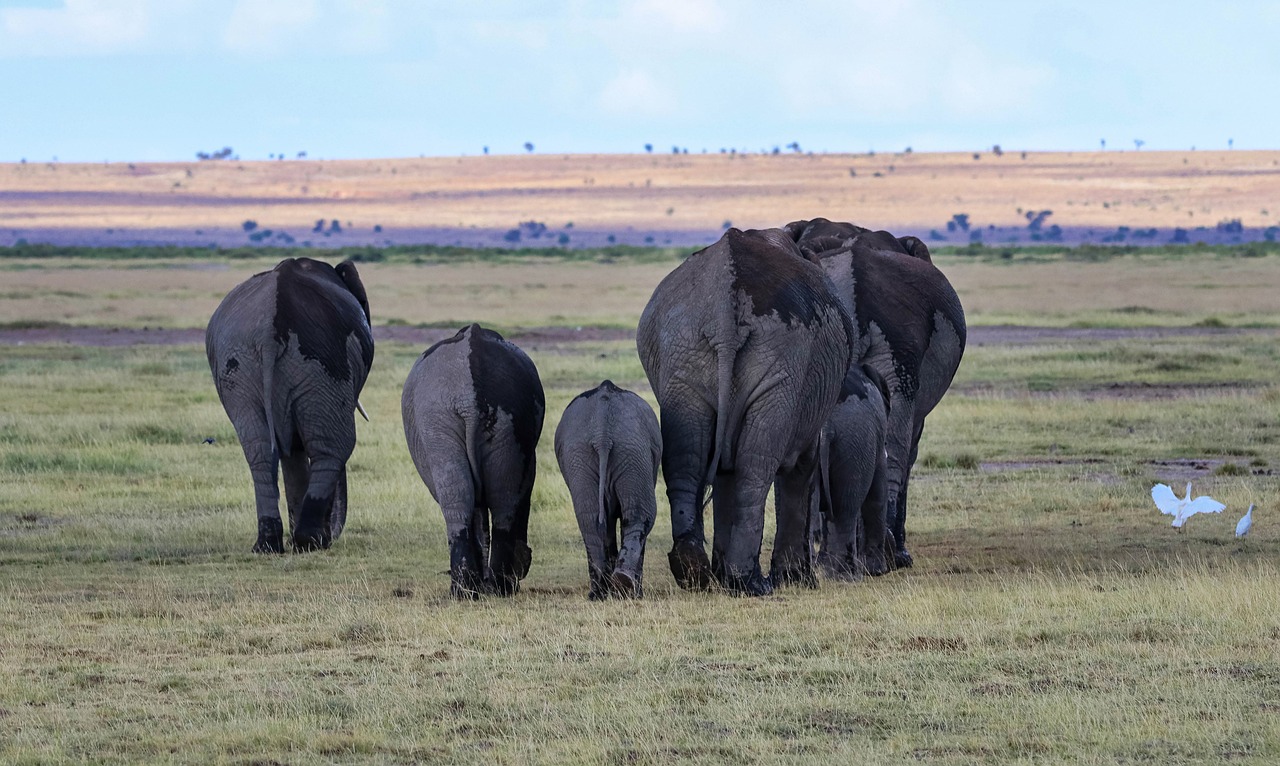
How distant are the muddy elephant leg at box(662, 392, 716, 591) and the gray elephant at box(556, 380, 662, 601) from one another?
275 mm

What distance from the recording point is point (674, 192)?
17062cm

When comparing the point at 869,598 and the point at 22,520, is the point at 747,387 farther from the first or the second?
the point at 22,520

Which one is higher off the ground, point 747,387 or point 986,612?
point 747,387

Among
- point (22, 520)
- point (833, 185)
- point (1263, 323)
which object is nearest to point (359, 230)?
point (833, 185)

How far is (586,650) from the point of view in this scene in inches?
347

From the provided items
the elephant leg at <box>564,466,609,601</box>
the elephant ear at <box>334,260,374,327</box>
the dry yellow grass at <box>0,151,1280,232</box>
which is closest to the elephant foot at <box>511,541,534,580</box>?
the elephant leg at <box>564,466,609,601</box>

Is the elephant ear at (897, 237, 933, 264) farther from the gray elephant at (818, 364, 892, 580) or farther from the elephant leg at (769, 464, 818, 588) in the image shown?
the elephant leg at (769, 464, 818, 588)

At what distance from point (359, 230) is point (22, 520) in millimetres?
141395

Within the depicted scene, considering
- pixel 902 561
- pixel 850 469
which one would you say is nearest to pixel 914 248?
pixel 902 561

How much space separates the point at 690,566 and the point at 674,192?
161 m

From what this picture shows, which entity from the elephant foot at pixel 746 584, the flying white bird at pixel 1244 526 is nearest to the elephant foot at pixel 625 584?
the elephant foot at pixel 746 584

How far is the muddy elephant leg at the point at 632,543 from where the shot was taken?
10297 mm

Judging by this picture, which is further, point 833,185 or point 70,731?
point 833,185

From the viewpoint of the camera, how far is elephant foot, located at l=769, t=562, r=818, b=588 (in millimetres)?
11391
